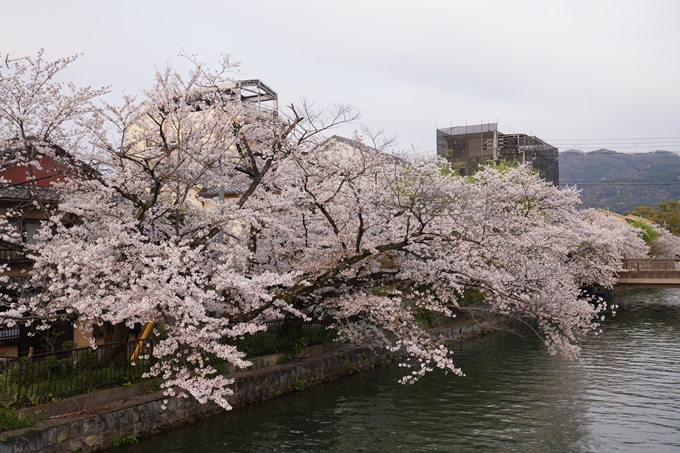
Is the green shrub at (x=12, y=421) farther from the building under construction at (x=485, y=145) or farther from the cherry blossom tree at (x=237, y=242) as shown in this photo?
the building under construction at (x=485, y=145)

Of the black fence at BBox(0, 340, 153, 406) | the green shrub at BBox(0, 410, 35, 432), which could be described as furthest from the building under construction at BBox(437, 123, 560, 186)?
the green shrub at BBox(0, 410, 35, 432)

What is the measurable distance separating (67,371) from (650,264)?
3801 cm

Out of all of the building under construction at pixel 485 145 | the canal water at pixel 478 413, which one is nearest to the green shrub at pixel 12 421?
the canal water at pixel 478 413

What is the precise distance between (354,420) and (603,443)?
20.4 feet

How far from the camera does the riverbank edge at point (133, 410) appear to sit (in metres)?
12.1

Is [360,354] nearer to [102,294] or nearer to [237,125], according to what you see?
[237,125]

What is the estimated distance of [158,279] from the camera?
12945 mm

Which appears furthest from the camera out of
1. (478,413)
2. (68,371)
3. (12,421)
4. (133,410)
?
(478,413)

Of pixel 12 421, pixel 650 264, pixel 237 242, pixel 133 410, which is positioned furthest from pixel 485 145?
pixel 12 421

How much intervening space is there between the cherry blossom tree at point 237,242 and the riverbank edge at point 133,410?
0.95 m

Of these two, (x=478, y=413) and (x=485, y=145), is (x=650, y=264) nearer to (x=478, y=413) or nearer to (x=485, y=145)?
(x=478, y=413)

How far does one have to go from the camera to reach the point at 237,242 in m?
19.2

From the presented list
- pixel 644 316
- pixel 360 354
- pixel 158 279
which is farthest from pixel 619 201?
pixel 158 279

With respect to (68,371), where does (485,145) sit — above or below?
above
